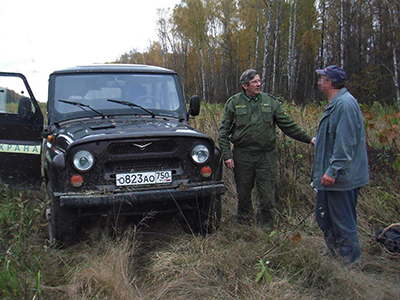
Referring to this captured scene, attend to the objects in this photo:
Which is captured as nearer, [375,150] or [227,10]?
[375,150]

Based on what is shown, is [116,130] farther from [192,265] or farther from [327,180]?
[327,180]

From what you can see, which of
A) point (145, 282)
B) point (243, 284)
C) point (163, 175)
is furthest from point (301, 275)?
point (163, 175)

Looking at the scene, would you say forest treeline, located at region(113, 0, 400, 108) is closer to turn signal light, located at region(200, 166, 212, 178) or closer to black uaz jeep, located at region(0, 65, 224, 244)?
black uaz jeep, located at region(0, 65, 224, 244)

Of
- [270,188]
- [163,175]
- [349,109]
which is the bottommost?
[270,188]

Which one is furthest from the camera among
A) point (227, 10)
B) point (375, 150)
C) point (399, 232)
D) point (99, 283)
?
point (227, 10)

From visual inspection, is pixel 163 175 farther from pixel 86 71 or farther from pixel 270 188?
pixel 86 71

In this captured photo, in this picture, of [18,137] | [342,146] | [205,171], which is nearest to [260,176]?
[205,171]

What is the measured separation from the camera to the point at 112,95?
4.65 m

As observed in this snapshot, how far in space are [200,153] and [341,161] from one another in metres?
1.37

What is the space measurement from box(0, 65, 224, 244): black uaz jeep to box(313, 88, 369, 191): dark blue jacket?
3.58 ft

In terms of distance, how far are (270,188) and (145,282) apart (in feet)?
6.00

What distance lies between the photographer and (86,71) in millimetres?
4699

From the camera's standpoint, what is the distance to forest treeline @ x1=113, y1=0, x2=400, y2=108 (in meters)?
20.4

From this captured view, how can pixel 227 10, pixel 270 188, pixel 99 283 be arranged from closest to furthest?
1. pixel 99 283
2. pixel 270 188
3. pixel 227 10
